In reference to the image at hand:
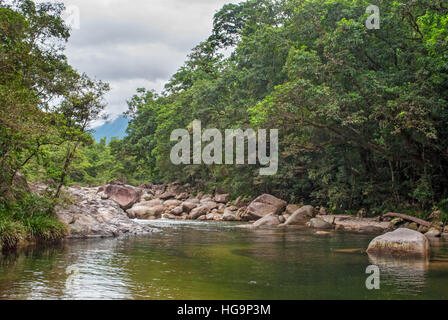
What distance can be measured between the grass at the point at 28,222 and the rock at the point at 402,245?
27.9 feet

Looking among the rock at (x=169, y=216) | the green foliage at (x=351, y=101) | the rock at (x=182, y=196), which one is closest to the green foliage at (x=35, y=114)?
the green foliage at (x=351, y=101)

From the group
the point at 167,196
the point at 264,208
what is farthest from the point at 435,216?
the point at 167,196

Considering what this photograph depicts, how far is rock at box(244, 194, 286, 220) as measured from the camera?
77.6 feet

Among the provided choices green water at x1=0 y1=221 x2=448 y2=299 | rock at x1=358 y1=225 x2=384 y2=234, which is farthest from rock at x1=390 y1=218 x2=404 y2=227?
green water at x1=0 y1=221 x2=448 y2=299

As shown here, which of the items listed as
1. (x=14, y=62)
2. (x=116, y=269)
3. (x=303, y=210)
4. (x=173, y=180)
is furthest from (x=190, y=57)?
(x=116, y=269)

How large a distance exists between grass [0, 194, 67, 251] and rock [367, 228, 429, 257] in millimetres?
8490

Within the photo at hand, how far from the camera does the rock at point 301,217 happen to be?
20.8 m

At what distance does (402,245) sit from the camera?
10.0 m

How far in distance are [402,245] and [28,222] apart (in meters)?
9.26

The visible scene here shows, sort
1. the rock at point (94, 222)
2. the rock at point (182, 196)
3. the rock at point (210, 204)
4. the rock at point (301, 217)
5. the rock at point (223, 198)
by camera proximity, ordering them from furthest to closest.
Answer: the rock at point (182, 196) → the rock at point (223, 198) → the rock at point (210, 204) → the rock at point (301, 217) → the rock at point (94, 222)

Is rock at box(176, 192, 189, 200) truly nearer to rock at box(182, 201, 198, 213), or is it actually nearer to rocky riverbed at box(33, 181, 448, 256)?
rocky riverbed at box(33, 181, 448, 256)

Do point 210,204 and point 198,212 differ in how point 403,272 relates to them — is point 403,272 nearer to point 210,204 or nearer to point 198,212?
point 198,212

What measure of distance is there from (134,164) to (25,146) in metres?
36.5

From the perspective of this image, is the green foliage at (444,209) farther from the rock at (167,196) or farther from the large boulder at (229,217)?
the rock at (167,196)
